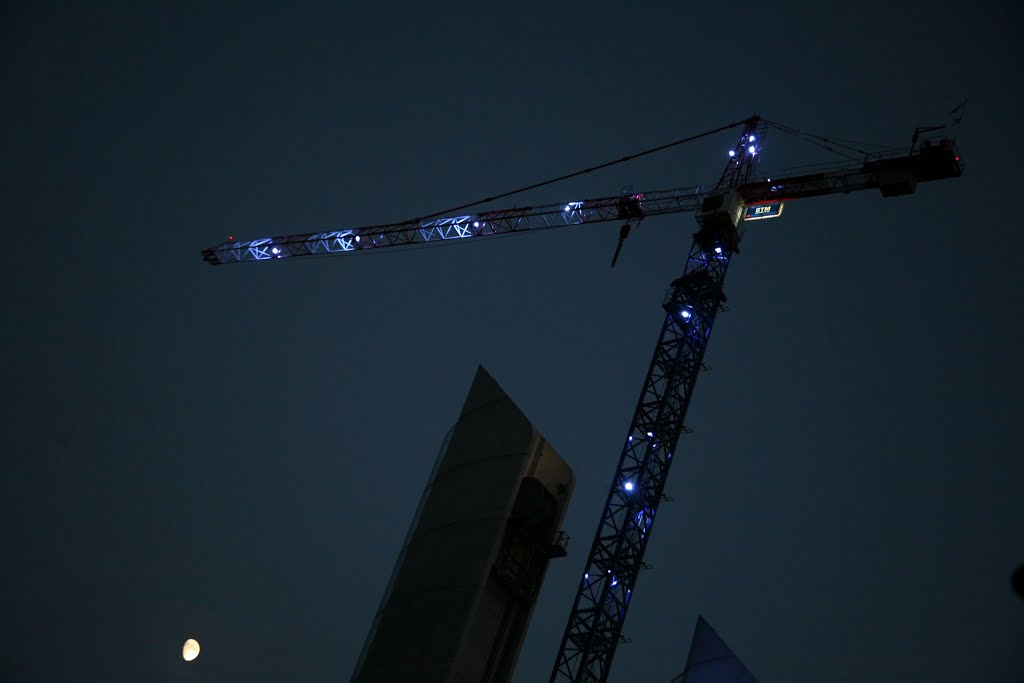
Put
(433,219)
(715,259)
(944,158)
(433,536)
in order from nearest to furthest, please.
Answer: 1. (433,536)
2. (944,158)
3. (715,259)
4. (433,219)

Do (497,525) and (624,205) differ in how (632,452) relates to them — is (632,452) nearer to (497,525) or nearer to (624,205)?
(624,205)

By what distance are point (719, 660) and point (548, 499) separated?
11.5m

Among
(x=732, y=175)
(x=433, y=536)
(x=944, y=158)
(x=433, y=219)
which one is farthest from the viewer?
(x=433, y=219)

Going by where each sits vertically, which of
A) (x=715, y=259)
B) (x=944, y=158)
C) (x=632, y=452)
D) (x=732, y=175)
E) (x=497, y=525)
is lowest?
(x=497, y=525)

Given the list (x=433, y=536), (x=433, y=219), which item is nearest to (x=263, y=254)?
(x=433, y=219)

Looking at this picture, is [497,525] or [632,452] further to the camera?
[632,452]

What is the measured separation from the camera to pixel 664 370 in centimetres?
5519

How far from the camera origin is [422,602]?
32281mm

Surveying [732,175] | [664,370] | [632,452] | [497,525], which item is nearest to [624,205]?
[732,175]

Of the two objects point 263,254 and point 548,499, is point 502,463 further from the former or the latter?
point 263,254

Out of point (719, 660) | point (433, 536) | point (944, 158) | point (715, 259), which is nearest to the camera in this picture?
point (433, 536)

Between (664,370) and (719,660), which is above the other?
(664,370)

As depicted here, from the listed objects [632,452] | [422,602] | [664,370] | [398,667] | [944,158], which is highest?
[944,158]

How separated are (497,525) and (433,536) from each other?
3523 mm
